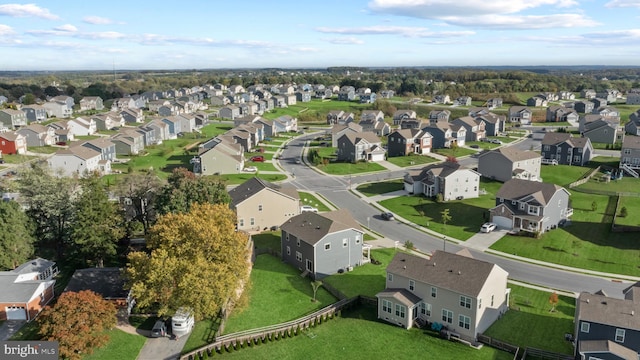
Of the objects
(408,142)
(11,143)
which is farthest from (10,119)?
(408,142)

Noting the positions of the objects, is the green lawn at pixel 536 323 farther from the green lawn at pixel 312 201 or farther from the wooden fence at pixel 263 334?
the green lawn at pixel 312 201

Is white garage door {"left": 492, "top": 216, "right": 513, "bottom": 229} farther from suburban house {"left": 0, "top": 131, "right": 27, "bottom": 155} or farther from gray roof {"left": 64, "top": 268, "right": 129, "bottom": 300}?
suburban house {"left": 0, "top": 131, "right": 27, "bottom": 155}

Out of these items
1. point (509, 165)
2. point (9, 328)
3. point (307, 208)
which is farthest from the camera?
point (509, 165)

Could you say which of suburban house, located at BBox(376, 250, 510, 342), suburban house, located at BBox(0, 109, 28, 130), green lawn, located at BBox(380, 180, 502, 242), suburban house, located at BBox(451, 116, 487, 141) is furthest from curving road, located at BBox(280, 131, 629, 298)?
suburban house, located at BBox(0, 109, 28, 130)

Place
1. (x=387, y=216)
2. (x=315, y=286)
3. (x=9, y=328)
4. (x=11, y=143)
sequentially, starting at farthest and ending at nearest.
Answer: (x=11, y=143), (x=387, y=216), (x=315, y=286), (x=9, y=328)

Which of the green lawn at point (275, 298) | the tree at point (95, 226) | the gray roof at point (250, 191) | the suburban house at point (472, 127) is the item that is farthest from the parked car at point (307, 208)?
the suburban house at point (472, 127)

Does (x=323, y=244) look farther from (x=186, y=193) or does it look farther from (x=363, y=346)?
(x=186, y=193)

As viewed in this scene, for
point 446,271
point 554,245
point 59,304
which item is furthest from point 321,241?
point 554,245
